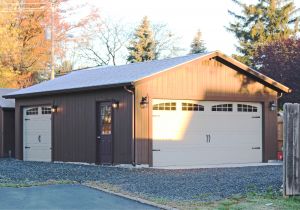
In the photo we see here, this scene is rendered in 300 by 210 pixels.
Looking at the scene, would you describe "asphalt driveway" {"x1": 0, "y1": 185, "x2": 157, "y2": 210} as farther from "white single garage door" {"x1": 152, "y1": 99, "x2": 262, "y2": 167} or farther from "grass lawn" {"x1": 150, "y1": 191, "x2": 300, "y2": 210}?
"white single garage door" {"x1": 152, "y1": 99, "x2": 262, "y2": 167}

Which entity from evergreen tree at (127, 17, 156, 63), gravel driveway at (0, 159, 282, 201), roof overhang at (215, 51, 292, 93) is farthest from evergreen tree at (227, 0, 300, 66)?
gravel driveway at (0, 159, 282, 201)

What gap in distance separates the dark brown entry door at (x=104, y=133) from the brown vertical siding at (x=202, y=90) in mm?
1449

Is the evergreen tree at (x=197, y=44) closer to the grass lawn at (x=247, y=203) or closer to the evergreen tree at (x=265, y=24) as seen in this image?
the evergreen tree at (x=265, y=24)

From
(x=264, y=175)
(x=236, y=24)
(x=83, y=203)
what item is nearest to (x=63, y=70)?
(x=236, y=24)

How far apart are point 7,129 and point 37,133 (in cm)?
334

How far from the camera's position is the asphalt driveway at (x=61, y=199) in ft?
34.2

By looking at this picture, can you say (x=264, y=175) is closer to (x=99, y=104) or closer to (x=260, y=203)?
(x=260, y=203)

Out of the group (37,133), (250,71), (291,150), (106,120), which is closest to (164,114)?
(106,120)

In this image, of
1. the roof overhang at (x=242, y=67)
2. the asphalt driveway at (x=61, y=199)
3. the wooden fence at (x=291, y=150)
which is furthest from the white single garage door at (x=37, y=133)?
the wooden fence at (x=291, y=150)

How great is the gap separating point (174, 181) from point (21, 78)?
25768mm

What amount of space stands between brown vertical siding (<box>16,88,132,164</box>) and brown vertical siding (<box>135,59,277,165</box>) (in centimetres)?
46

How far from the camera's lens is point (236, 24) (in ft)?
168

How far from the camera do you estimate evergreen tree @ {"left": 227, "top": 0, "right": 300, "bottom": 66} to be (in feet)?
157

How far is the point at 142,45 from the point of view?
52.6 m
